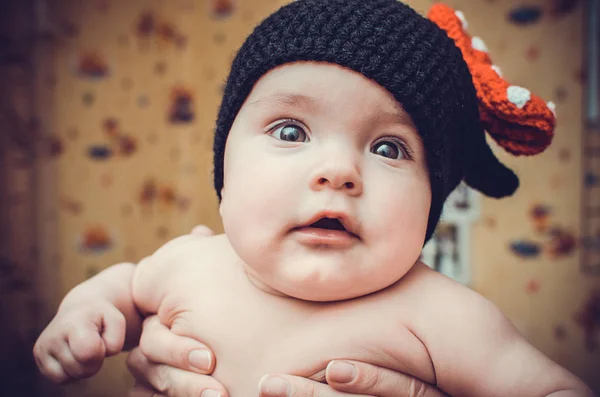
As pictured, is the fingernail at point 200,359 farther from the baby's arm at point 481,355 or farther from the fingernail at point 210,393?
the baby's arm at point 481,355

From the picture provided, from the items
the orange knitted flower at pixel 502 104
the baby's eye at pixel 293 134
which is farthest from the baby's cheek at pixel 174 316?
the orange knitted flower at pixel 502 104

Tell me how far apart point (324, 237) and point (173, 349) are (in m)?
0.34

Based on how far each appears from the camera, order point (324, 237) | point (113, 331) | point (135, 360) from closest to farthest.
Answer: point (324, 237) < point (113, 331) < point (135, 360)

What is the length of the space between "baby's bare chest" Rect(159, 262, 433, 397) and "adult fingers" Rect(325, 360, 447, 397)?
0.04ft

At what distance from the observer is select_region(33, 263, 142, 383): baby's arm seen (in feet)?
2.21

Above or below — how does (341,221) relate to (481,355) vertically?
above

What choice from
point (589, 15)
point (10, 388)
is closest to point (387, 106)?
point (589, 15)

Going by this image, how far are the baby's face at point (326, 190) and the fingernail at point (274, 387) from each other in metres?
→ 0.12

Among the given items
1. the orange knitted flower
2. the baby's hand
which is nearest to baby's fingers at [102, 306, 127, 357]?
the baby's hand

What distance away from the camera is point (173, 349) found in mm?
736

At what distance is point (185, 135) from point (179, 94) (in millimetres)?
242

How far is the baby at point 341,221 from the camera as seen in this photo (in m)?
0.61

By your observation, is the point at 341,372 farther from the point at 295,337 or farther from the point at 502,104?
the point at 502,104

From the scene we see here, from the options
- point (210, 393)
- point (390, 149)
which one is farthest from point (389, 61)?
point (210, 393)
